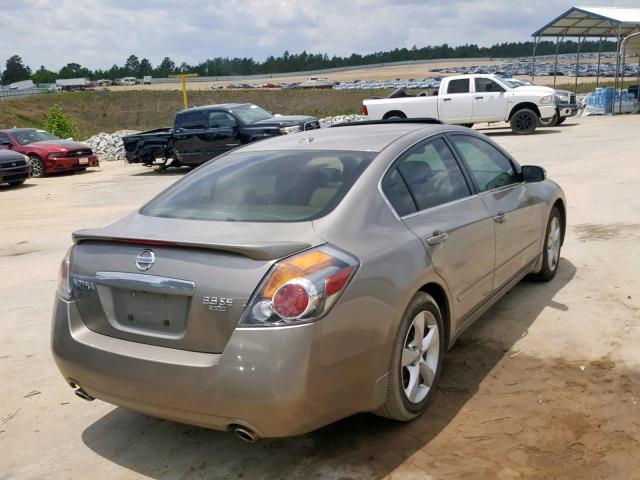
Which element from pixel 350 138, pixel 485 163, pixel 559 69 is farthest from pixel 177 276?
pixel 559 69

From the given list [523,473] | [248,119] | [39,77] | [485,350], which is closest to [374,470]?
[523,473]

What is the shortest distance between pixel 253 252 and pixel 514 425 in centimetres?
176

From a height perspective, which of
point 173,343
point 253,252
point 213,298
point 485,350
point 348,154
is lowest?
point 485,350

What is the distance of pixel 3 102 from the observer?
2530 inches

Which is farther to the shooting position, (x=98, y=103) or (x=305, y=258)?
(x=98, y=103)

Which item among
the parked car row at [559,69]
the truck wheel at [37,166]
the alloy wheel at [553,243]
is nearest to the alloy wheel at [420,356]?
the alloy wheel at [553,243]

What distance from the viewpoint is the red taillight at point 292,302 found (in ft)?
8.96

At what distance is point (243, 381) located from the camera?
2.73 m

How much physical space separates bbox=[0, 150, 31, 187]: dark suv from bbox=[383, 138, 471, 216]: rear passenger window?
15.4 metres

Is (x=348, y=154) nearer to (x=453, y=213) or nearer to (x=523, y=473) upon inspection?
(x=453, y=213)

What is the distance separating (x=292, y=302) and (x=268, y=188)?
1.11 metres

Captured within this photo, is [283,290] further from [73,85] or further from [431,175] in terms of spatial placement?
[73,85]

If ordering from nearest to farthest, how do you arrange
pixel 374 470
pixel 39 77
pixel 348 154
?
1. pixel 374 470
2. pixel 348 154
3. pixel 39 77

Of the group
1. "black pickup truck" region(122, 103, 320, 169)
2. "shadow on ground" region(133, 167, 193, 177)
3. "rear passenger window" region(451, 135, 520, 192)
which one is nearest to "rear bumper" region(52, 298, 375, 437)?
"rear passenger window" region(451, 135, 520, 192)
